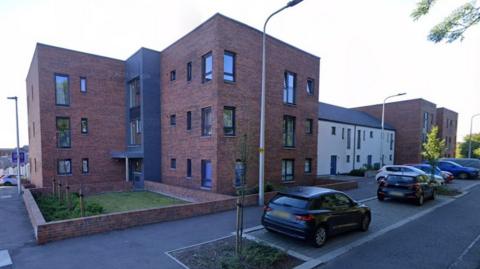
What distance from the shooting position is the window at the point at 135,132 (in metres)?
17.0

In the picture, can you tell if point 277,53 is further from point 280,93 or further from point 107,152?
point 107,152

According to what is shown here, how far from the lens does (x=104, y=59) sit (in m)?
17.5

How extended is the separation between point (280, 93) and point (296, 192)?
30.9 ft

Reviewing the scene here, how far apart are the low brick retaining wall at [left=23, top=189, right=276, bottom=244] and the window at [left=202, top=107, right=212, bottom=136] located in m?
4.48

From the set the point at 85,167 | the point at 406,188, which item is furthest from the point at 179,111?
the point at 406,188

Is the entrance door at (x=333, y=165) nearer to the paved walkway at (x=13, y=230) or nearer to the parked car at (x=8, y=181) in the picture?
the paved walkway at (x=13, y=230)

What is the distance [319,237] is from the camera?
592 cm

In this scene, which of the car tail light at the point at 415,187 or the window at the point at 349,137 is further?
the window at the point at 349,137

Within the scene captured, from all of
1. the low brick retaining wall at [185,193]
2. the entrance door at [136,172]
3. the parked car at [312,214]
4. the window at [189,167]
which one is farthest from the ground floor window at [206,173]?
the parked car at [312,214]

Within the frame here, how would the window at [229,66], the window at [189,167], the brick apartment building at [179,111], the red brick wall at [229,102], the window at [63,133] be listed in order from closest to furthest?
the red brick wall at [229,102]
the window at [229,66]
the brick apartment building at [179,111]
the window at [189,167]
the window at [63,133]

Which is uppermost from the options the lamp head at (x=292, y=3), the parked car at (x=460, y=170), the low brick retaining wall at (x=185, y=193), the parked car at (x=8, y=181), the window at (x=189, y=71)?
the lamp head at (x=292, y=3)

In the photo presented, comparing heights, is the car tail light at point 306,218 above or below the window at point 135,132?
below

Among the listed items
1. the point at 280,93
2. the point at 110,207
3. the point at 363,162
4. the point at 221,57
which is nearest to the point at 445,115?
the point at 363,162

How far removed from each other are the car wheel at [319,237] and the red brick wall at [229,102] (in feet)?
18.7
